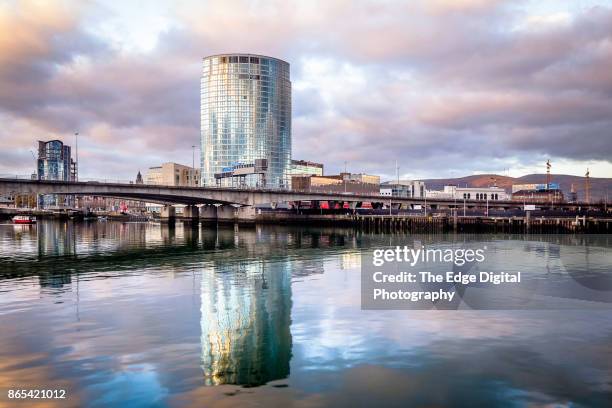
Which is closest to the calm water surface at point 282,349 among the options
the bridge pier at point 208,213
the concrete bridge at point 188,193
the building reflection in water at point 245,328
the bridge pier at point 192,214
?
the building reflection in water at point 245,328

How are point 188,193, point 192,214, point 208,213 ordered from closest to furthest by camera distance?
point 188,193 → point 208,213 → point 192,214

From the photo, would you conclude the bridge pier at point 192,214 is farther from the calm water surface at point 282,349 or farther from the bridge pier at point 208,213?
the calm water surface at point 282,349

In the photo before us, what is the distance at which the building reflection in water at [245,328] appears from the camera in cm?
1753

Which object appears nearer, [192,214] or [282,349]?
[282,349]

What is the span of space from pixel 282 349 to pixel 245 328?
3.88 meters

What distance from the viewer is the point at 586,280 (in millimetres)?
37938

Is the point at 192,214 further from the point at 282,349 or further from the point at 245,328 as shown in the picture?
the point at 282,349

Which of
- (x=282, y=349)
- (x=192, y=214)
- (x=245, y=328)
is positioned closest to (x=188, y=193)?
(x=192, y=214)

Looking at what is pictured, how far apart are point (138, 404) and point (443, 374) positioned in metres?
10.5

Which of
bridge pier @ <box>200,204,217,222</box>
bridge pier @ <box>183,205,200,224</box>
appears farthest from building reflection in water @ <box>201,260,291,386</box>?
bridge pier @ <box>183,205,200,224</box>

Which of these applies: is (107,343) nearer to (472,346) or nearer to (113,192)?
(472,346)

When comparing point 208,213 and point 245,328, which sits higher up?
point 208,213

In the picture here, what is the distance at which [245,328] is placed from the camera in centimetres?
2345

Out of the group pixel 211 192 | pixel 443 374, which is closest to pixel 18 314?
pixel 443 374
